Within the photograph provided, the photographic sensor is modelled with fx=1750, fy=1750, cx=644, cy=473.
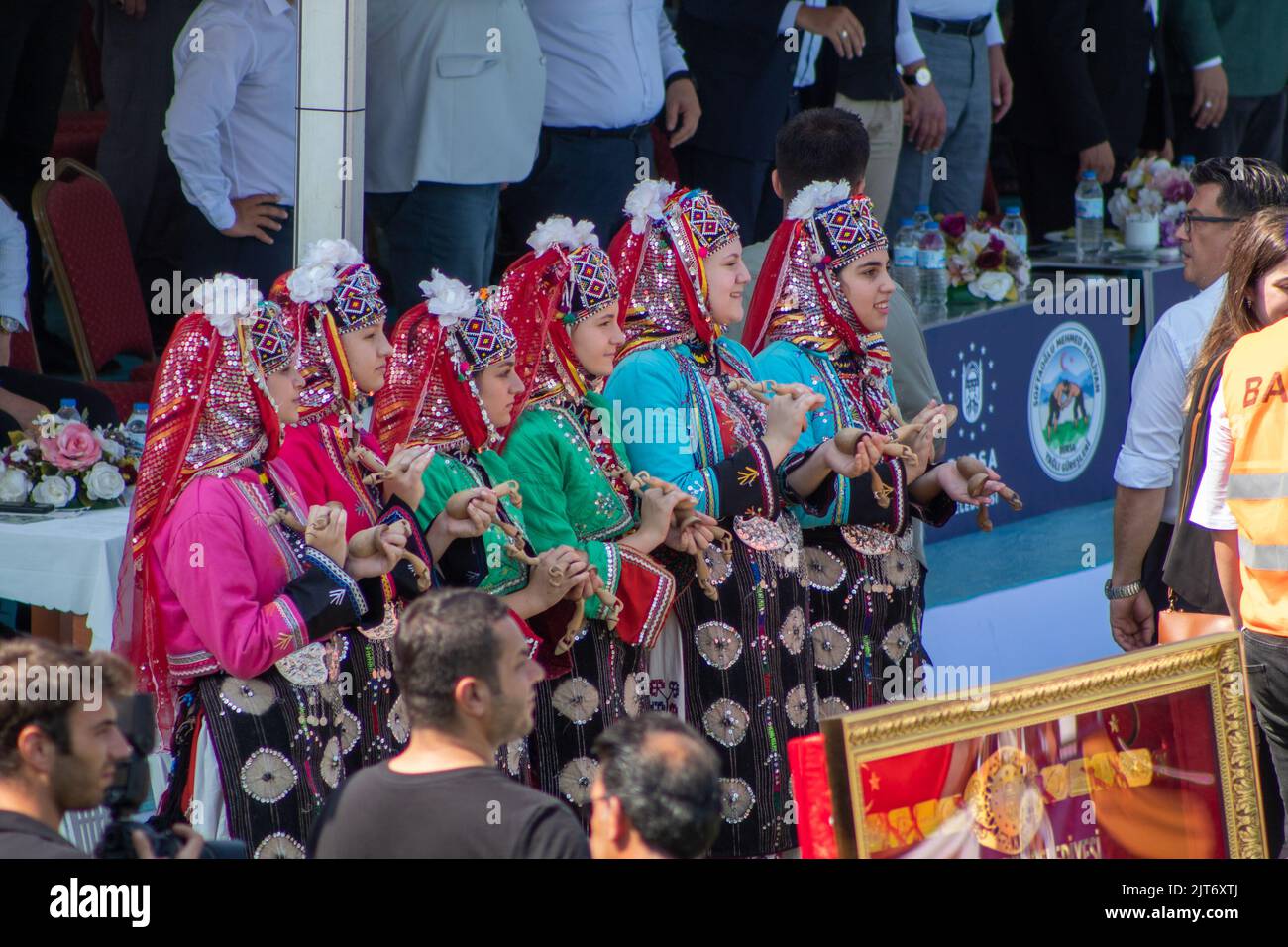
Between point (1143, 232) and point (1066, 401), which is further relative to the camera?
point (1143, 232)

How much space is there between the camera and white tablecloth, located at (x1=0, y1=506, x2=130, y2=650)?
12.7 feet

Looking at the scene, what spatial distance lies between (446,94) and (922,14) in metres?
2.45

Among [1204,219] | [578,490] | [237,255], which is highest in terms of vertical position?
[237,255]

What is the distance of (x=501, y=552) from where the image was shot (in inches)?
147

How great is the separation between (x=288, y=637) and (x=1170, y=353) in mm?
2200

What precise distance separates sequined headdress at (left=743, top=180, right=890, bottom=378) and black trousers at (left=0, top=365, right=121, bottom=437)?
188cm

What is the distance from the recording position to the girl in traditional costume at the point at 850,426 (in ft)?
14.0

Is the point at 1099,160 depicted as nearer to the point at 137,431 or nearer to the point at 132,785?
the point at 137,431


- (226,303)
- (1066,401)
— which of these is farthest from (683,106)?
(226,303)

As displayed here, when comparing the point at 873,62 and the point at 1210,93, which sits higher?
the point at 1210,93

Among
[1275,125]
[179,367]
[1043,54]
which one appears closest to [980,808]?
[179,367]

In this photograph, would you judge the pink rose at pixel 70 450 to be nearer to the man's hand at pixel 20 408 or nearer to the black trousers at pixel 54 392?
the man's hand at pixel 20 408

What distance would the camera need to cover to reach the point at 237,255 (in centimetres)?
544

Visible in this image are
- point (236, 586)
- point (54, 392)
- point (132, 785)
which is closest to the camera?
point (132, 785)
